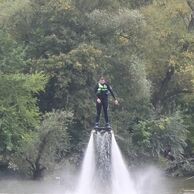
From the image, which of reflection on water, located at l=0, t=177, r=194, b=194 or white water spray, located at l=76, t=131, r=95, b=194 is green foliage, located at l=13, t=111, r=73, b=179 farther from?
white water spray, located at l=76, t=131, r=95, b=194

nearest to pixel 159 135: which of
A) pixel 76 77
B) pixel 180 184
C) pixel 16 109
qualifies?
pixel 180 184

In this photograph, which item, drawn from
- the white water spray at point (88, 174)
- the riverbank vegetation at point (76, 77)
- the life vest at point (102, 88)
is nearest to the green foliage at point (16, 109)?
the riverbank vegetation at point (76, 77)

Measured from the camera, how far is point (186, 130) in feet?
121

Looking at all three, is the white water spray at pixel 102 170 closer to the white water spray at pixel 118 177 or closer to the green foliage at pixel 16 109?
the white water spray at pixel 118 177

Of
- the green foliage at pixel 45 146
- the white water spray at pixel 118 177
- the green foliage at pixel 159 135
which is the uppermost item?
the green foliage at pixel 159 135

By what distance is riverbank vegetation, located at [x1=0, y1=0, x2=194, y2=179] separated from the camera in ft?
96.5

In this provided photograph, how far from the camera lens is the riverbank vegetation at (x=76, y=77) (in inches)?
1158

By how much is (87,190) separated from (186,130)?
14448 mm

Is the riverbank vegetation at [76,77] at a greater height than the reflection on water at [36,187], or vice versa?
the riverbank vegetation at [76,77]

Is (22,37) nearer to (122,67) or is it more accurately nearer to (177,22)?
(122,67)

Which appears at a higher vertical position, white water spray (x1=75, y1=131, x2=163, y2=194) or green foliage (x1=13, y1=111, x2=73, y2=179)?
green foliage (x1=13, y1=111, x2=73, y2=179)

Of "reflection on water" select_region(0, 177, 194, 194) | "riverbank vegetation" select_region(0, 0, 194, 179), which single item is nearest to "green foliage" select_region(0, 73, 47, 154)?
"riverbank vegetation" select_region(0, 0, 194, 179)

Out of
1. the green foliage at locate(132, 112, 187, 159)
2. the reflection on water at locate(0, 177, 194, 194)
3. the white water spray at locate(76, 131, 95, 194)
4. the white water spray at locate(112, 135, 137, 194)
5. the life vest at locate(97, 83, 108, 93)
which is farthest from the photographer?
the green foliage at locate(132, 112, 187, 159)

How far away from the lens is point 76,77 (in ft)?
107
